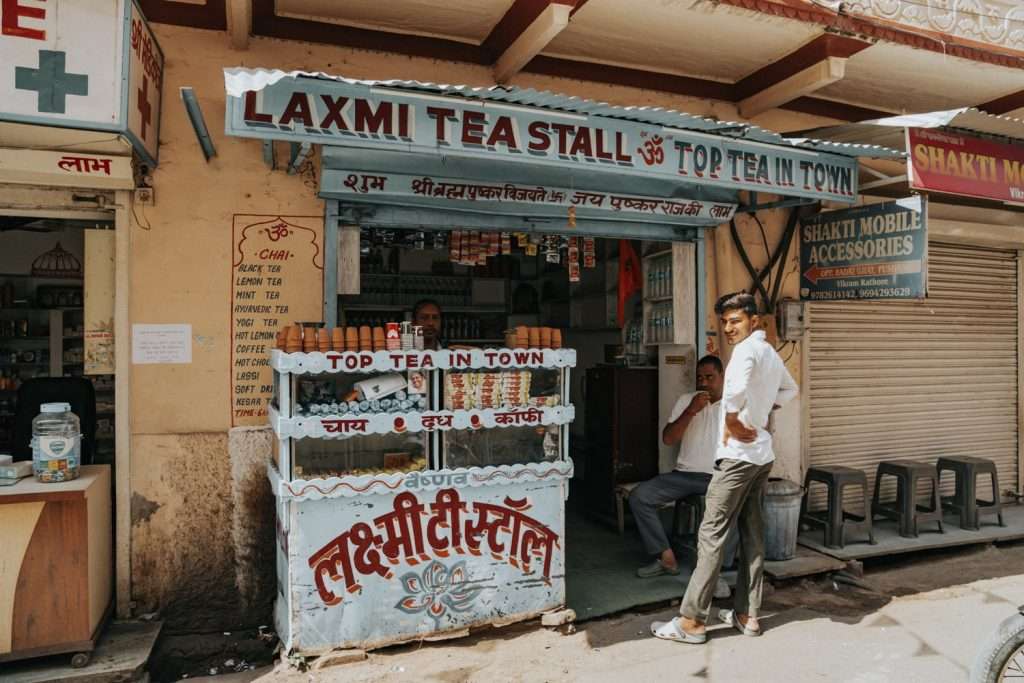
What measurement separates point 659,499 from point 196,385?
3290 mm

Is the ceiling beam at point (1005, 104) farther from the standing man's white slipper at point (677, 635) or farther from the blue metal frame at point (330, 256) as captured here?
the blue metal frame at point (330, 256)

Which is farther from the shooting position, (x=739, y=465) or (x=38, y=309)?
(x=38, y=309)

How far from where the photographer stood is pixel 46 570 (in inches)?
138

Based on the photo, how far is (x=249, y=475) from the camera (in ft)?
14.2

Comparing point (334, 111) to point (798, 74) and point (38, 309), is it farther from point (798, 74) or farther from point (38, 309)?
point (38, 309)

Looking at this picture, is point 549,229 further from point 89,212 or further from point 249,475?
point 89,212

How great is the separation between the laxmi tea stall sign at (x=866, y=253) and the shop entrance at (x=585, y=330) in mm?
1154

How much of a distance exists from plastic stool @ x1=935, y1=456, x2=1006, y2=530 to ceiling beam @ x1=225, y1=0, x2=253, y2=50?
666 centimetres

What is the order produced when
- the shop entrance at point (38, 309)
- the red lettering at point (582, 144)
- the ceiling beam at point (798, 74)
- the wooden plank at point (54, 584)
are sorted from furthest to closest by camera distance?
1. the shop entrance at point (38, 309)
2. the ceiling beam at point (798, 74)
3. the red lettering at point (582, 144)
4. the wooden plank at point (54, 584)

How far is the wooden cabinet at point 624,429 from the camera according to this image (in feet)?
19.6

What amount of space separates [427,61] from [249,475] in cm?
312

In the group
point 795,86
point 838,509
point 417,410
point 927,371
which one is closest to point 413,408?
point 417,410

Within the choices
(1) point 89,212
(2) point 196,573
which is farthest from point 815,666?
(1) point 89,212

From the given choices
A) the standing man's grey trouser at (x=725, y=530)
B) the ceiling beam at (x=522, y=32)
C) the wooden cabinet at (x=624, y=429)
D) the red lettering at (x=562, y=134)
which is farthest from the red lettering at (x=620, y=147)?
the wooden cabinet at (x=624, y=429)
